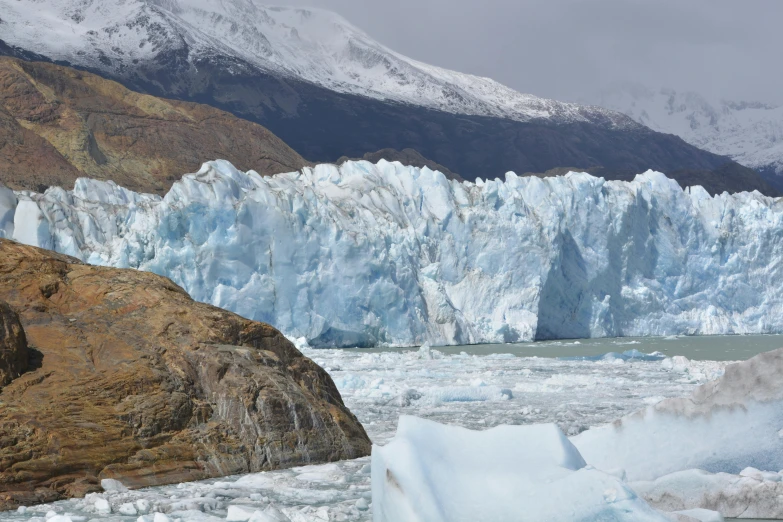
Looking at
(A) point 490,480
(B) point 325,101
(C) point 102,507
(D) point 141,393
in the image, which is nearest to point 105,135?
(B) point 325,101

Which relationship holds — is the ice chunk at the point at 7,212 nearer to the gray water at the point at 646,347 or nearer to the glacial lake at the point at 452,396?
the glacial lake at the point at 452,396

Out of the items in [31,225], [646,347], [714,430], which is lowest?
[646,347]

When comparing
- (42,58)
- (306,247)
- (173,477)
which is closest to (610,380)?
(173,477)

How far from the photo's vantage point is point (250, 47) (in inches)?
4542

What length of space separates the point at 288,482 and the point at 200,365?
114 cm

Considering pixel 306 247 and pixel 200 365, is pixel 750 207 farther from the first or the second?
pixel 200 365

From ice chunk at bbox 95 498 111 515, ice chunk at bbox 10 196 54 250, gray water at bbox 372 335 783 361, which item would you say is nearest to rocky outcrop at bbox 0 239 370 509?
→ ice chunk at bbox 95 498 111 515

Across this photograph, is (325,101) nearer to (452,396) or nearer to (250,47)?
(250,47)

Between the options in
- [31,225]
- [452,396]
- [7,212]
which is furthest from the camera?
[7,212]

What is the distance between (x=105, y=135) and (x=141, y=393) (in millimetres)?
60279

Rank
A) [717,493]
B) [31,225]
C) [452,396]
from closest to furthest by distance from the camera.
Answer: [717,493] < [452,396] < [31,225]

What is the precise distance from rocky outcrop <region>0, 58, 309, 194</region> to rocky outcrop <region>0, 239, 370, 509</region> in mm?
45297

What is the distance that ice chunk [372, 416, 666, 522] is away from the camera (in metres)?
4.17

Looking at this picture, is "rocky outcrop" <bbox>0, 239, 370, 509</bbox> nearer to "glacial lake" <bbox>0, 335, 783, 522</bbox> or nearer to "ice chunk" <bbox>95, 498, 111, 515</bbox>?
"glacial lake" <bbox>0, 335, 783, 522</bbox>
